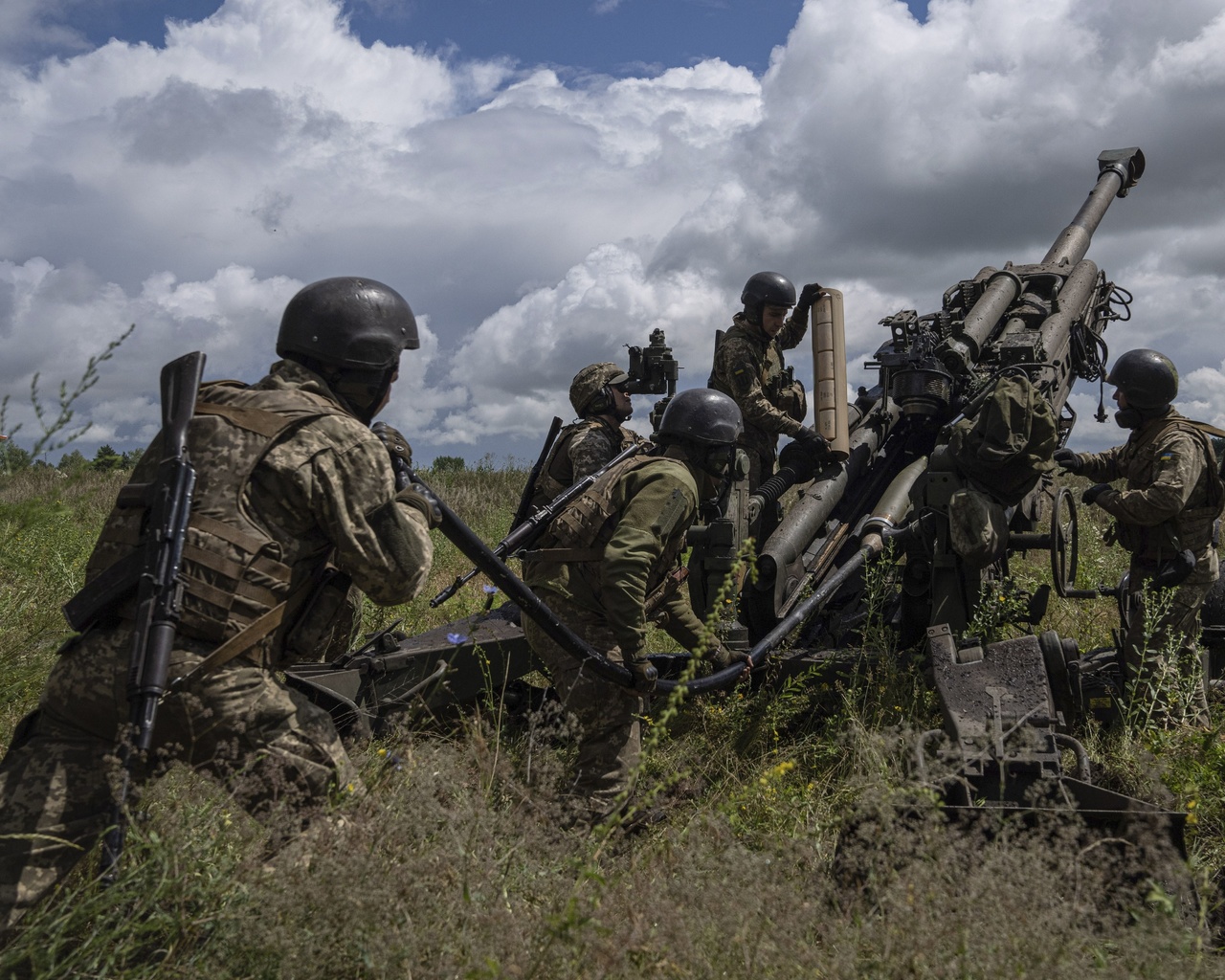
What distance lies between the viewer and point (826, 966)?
2457 mm

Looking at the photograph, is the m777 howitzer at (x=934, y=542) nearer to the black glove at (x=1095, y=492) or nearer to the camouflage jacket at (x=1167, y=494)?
the black glove at (x=1095, y=492)

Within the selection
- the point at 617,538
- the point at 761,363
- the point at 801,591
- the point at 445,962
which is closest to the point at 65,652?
the point at 445,962

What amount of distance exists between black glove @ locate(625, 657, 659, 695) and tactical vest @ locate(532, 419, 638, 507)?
2.30 m

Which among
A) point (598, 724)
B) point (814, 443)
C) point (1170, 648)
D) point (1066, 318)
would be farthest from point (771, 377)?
point (598, 724)

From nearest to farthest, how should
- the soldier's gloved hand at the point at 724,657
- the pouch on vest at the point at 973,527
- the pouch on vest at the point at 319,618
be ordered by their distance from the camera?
the pouch on vest at the point at 319,618
the soldier's gloved hand at the point at 724,657
the pouch on vest at the point at 973,527

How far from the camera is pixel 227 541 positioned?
276 centimetres

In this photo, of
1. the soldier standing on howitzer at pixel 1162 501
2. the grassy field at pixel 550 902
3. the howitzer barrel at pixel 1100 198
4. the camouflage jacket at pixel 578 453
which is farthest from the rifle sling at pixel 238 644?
the howitzer barrel at pixel 1100 198

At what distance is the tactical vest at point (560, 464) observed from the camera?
6383mm

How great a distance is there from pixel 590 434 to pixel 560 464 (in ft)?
0.88

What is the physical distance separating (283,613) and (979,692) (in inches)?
109

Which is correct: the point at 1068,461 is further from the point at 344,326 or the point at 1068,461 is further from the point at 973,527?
the point at 344,326

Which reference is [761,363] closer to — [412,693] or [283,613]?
[412,693]

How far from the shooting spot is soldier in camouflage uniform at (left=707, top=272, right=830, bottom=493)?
22.7ft

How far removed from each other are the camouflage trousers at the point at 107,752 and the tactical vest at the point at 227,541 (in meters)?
0.10
